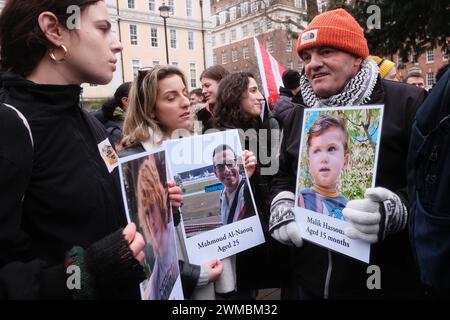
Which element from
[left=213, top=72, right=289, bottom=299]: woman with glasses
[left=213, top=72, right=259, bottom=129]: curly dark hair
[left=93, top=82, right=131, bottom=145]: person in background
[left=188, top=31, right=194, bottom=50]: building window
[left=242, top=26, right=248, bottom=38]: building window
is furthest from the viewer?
[left=242, top=26, right=248, bottom=38]: building window

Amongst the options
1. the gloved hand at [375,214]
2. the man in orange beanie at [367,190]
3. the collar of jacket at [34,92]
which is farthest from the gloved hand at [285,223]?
the collar of jacket at [34,92]

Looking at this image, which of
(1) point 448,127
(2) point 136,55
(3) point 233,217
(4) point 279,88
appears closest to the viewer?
(1) point 448,127

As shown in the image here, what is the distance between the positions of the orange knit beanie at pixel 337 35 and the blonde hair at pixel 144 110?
3.39ft

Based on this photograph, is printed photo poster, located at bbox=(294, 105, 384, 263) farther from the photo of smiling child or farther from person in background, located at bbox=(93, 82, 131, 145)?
person in background, located at bbox=(93, 82, 131, 145)

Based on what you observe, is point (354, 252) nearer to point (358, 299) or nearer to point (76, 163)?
point (358, 299)

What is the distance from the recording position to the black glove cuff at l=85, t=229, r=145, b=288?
1271mm

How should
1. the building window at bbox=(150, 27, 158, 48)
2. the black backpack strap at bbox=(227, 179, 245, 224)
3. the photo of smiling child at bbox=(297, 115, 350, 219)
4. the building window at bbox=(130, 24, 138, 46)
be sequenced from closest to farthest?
the photo of smiling child at bbox=(297, 115, 350, 219)
the black backpack strap at bbox=(227, 179, 245, 224)
the building window at bbox=(130, 24, 138, 46)
the building window at bbox=(150, 27, 158, 48)

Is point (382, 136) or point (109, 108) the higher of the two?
point (109, 108)

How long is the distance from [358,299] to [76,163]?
4.70 ft

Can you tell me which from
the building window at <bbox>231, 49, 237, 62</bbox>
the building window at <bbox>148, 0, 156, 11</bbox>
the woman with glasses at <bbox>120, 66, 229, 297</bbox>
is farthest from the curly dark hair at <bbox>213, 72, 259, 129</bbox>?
the building window at <bbox>231, 49, 237, 62</bbox>

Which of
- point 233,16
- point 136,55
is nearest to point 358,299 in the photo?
point 136,55

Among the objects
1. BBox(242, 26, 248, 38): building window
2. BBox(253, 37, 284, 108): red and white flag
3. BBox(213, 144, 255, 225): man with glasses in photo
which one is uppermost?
BBox(242, 26, 248, 38): building window

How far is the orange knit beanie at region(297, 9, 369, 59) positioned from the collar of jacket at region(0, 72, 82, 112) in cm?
124

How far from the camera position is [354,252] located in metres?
1.68
